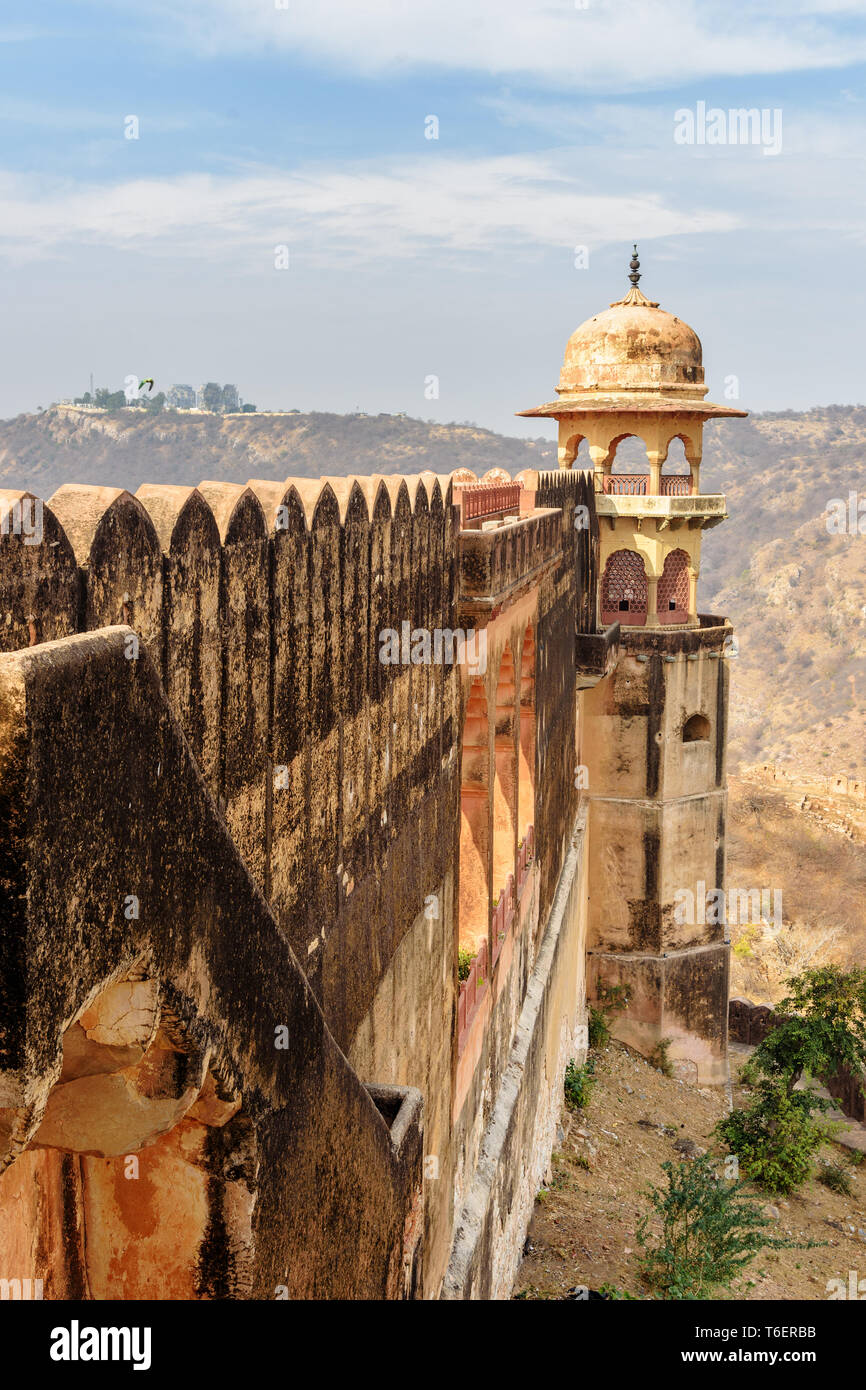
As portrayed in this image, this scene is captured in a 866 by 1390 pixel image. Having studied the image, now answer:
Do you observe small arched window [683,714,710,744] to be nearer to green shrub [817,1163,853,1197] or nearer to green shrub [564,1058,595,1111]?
green shrub [564,1058,595,1111]

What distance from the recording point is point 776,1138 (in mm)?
14930

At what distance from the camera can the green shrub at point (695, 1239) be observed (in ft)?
35.7

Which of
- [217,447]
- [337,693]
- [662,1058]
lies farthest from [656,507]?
[217,447]

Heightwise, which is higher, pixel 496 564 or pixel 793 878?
pixel 496 564

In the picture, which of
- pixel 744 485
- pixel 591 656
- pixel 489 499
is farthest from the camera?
pixel 744 485

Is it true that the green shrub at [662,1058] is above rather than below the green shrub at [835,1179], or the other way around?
above

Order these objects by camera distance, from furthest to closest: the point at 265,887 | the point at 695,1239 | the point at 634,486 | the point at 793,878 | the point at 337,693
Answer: the point at 793,878 < the point at 634,486 < the point at 695,1239 < the point at 337,693 < the point at 265,887

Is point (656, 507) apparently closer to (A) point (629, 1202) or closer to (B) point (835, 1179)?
(A) point (629, 1202)

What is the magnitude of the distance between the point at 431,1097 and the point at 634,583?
1149cm

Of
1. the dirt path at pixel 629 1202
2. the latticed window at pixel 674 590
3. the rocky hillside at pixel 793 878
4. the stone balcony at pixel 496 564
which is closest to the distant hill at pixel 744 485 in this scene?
the rocky hillside at pixel 793 878

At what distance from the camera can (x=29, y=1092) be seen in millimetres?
1397

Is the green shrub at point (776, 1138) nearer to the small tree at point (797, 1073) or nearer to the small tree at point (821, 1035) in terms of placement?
the small tree at point (797, 1073)

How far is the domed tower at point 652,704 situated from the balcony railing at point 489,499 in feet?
22.6

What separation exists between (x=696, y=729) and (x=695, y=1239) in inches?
282
